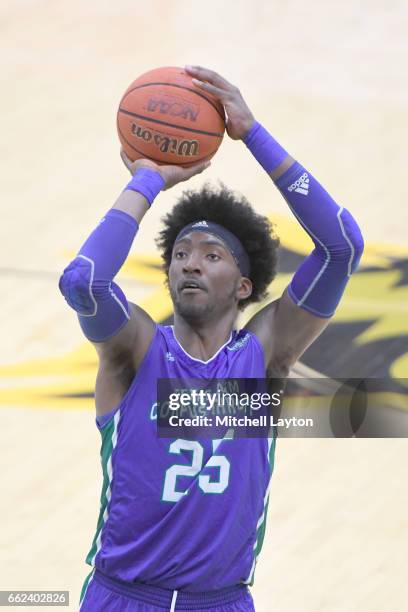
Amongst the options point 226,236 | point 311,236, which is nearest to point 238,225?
point 226,236

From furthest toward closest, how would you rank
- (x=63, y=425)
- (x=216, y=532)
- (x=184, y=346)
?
(x=63, y=425), (x=184, y=346), (x=216, y=532)

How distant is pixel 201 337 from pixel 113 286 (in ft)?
1.41

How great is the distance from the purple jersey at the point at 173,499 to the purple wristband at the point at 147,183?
1.81 feet

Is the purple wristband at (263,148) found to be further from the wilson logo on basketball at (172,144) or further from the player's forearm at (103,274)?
the player's forearm at (103,274)

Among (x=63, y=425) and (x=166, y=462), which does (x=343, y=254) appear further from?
(x=63, y=425)

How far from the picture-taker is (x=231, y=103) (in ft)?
13.1

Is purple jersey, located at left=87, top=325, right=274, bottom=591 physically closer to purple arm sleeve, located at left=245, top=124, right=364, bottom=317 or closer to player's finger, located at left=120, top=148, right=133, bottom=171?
purple arm sleeve, located at left=245, top=124, right=364, bottom=317

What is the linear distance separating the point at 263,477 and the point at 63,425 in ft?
11.6

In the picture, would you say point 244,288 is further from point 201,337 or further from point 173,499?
point 173,499

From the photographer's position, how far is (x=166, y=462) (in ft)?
12.2

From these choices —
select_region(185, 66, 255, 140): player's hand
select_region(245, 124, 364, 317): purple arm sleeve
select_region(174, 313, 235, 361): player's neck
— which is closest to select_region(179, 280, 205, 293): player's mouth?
select_region(174, 313, 235, 361): player's neck

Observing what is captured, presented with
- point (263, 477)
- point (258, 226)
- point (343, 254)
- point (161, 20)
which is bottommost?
point (263, 477)

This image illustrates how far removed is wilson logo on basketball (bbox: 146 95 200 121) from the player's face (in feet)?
1.44

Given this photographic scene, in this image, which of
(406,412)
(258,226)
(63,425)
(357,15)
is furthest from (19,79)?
(258,226)
